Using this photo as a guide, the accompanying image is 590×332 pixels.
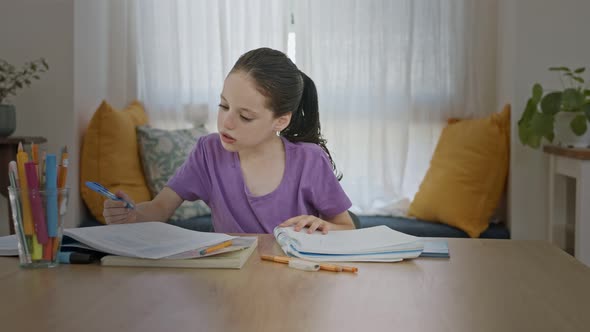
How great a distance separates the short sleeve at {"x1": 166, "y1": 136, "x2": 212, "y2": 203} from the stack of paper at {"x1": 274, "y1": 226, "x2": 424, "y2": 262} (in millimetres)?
558

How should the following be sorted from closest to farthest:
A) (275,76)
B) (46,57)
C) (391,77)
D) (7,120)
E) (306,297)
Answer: (306,297) → (275,76) → (7,120) → (46,57) → (391,77)

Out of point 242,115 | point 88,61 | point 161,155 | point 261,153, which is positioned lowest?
point 161,155

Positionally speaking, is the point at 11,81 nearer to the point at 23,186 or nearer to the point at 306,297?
the point at 23,186

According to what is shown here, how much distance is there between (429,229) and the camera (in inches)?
122

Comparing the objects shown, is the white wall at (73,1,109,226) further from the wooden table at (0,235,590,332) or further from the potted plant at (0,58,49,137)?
the wooden table at (0,235,590,332)

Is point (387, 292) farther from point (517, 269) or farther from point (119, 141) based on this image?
point (119, 141)

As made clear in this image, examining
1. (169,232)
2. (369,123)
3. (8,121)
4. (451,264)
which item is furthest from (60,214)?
(369,123)

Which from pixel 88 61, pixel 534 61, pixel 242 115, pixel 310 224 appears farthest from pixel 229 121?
pixel 88 61

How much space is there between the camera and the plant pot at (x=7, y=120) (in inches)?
118

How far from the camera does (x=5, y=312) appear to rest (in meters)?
0.85

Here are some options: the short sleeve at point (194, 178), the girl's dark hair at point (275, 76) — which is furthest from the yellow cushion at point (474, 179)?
the short sleeve at point (194, 178)

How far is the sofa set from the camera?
10.5 ft

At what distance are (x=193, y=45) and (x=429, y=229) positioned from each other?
1.58 metres

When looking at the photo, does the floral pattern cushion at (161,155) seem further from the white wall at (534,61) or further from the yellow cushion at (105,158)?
the white wall at (534,61)
